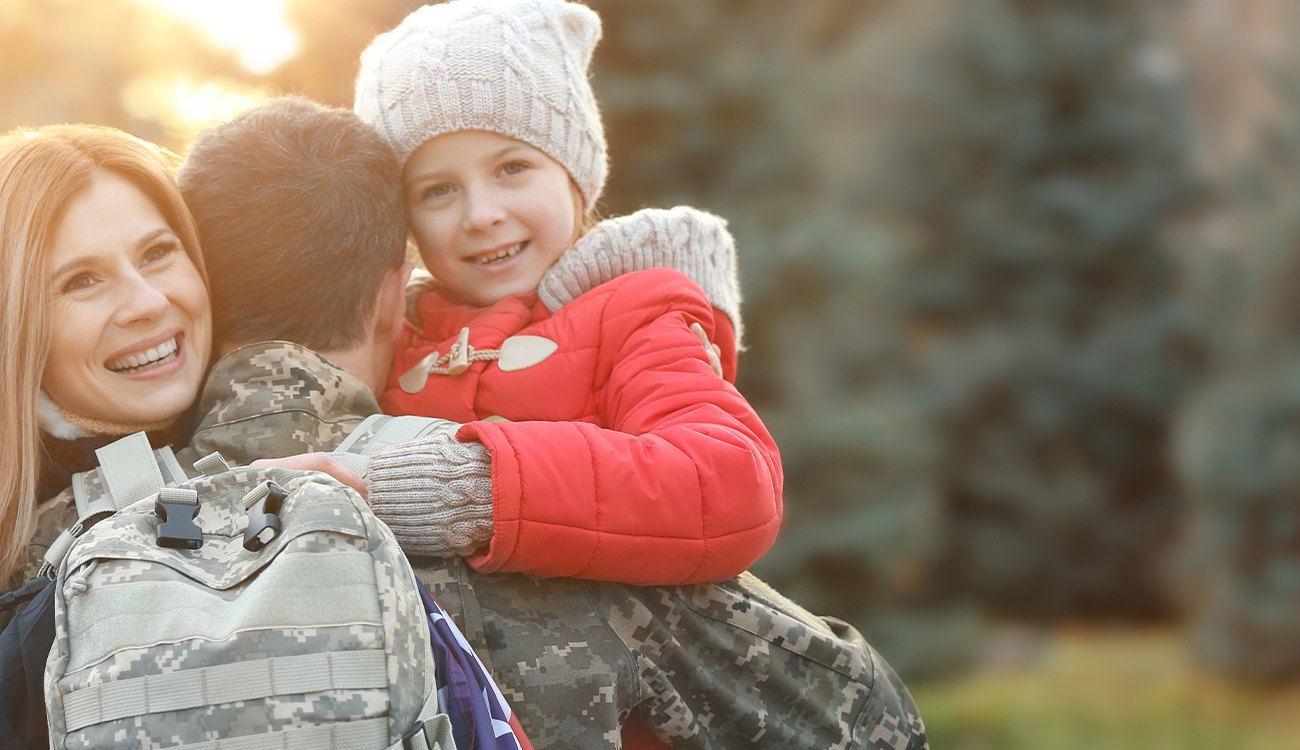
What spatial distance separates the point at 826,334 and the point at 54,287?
685 cm

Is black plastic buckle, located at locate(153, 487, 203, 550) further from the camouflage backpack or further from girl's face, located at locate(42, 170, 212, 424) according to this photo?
girl's face, located at locate(42, 170, 212, 424)

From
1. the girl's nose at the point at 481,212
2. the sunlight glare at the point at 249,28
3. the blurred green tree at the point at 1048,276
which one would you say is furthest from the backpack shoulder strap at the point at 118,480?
the blurred green tree at the point at 1048,276

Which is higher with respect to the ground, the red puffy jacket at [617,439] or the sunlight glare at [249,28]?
the sunlight glare at [249,28]

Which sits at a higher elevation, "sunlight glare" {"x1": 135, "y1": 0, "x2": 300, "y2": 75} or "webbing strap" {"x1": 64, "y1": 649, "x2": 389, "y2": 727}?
"sunlight glare" {"x1": 135, "y1": 0, "x2": 300, "y2": 75}

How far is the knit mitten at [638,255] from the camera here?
8.93ft

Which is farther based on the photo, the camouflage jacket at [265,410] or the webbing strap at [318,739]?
the camouflage jacket at [265,410]

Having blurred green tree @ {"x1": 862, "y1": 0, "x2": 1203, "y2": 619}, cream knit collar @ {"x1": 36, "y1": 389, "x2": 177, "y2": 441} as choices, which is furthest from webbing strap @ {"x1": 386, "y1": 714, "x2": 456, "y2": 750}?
blurred green tree @ {"x1": 862, "y1": 0, "x2": 1203, "y2": 619}

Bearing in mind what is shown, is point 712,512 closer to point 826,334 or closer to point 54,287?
point 54,287

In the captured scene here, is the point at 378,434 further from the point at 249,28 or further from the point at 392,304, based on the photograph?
the point at 249,28

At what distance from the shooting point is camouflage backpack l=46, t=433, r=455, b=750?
5.65ft

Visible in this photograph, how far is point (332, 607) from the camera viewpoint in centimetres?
179

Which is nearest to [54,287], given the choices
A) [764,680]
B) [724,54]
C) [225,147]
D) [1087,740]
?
[225,147]

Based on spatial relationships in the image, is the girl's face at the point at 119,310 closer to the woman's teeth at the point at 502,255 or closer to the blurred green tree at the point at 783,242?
the woman's teeth at the point at 502,255

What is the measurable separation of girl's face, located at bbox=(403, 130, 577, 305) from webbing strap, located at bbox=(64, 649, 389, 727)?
1198 millimetres
